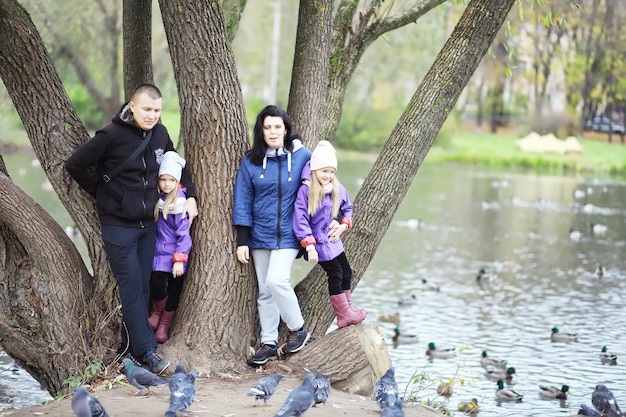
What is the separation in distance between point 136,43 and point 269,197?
87.3 inches

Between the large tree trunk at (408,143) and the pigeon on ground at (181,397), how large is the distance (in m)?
1.61

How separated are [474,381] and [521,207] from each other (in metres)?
15.0

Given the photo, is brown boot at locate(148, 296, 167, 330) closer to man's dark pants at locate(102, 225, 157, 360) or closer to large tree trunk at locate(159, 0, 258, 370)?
large tree trunk at locate(159, 0, 258, 370)

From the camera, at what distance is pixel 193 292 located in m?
6.29

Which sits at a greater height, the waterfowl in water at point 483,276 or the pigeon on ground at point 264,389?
the pigeon on ground at point 264,389

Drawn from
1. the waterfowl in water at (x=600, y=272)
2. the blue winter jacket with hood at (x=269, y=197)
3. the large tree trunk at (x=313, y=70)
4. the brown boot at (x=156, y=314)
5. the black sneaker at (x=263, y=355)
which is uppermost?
the large tree trunk at (x=313, y=70)

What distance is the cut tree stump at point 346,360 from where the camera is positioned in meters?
6.24

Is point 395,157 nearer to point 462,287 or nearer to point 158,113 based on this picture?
point 158,113

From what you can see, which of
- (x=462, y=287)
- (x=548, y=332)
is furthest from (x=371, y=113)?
(x=548, y=332)

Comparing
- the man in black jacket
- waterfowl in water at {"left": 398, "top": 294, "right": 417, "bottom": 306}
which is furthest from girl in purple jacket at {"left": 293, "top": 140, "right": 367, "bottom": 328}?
waterfowl in water at {"left": 398, "top": 294, "right": 417, "bottom": 306}

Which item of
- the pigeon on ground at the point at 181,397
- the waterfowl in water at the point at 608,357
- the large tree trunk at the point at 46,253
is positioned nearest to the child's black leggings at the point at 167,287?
the large tree trunk at the point at 46,253

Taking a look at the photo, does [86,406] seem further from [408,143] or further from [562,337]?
[562,337]

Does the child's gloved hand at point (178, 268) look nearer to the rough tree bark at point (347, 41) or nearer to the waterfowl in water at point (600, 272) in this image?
the rough tree bark at point (347, 41)

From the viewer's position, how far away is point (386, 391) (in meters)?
5.77
